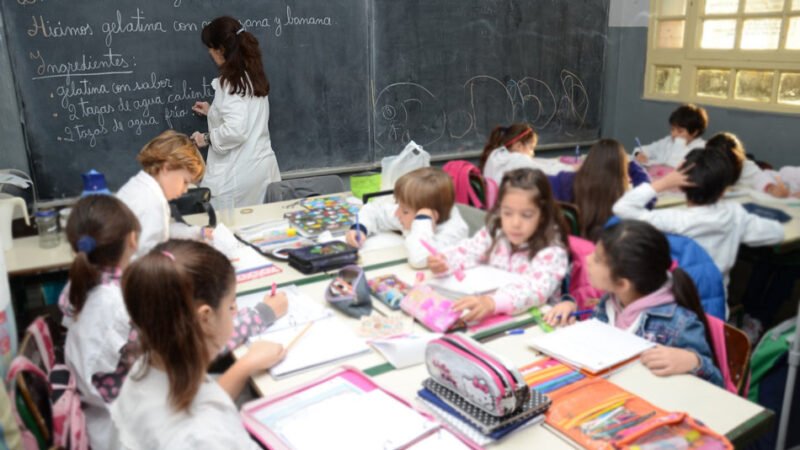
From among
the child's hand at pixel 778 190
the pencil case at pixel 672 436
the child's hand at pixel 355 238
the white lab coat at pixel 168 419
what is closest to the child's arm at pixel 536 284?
the pencil case at pixel 672 436

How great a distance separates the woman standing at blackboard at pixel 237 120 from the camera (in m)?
3.15

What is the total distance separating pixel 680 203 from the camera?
9.80 feet

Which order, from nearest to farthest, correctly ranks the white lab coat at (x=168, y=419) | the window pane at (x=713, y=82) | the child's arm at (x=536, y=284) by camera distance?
the white lab coat at (x=168, y=419) → the child's arm at (x=536, y=284) → the window pane at (x=713, y=82)

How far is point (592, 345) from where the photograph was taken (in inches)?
56.9

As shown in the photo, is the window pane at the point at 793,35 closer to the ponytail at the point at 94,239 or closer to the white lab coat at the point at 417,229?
the white lab coat at the point at 417,229

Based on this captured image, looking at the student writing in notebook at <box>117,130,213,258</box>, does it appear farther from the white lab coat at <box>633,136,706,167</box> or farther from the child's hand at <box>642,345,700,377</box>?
the white lab coat at <box>633,136,706,167</box>

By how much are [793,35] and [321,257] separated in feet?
11.8

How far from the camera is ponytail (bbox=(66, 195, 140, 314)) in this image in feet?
5.21

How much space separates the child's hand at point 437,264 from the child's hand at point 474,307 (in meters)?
0.27

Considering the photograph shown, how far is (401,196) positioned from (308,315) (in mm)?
773

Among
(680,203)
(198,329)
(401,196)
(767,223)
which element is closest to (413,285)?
(401,196)

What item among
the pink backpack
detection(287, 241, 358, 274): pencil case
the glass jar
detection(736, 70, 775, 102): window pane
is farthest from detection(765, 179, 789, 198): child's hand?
the glass jar

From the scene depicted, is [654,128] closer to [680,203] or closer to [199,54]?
[680,203]

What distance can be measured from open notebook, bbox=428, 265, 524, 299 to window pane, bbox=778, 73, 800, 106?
3.12m
